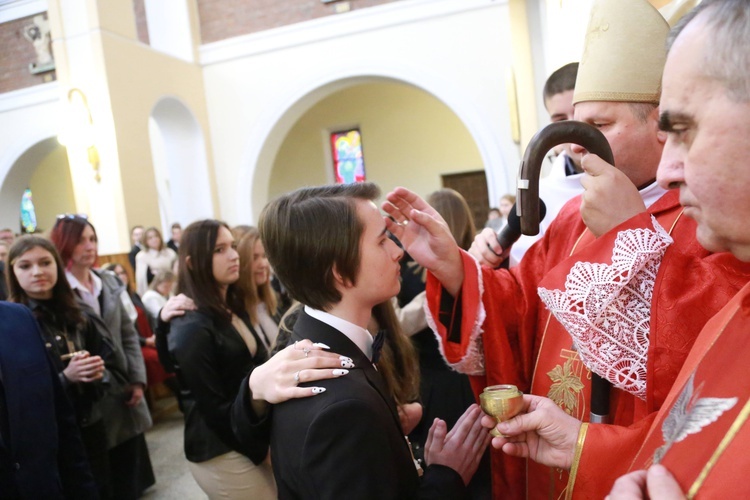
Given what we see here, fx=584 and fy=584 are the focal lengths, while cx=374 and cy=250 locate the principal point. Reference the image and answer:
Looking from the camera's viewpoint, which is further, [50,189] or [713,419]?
[50,189]

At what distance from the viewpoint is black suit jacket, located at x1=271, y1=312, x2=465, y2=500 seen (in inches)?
46.0

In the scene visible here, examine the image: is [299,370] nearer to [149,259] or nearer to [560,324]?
[560,324]

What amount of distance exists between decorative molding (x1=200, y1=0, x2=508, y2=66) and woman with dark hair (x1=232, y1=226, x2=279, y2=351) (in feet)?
24.8

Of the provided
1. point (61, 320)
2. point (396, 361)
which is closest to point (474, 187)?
point (61, 320)

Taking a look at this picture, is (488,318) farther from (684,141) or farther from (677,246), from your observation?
(684,141)

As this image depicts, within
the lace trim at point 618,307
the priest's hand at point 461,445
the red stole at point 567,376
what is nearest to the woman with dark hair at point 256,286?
the priest's hand at point 461,445

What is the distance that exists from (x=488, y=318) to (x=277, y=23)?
10.3 m

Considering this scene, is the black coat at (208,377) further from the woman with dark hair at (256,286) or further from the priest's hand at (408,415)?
the priest's hand at (408,415)

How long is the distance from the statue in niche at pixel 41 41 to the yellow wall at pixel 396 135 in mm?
5774

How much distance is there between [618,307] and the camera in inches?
48.4

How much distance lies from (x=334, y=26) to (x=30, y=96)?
6.35 meters

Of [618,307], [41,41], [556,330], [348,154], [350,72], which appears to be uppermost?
[41,41]

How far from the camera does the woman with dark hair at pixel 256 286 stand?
2.97 m

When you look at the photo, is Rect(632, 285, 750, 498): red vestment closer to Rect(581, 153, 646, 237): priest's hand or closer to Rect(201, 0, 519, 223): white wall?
Rect(581, 153, 646, 237): priest's hand
